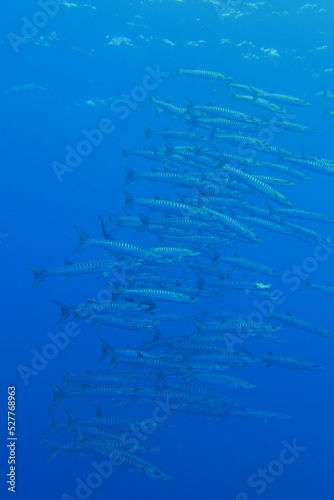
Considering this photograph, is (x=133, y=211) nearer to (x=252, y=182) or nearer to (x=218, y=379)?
(x=252, y=182)

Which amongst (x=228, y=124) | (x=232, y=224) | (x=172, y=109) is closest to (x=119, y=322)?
(x=232, y=224)

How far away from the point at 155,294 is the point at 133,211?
780 centimetres

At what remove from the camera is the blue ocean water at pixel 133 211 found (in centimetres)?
1423

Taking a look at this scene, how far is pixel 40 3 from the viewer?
17125mm

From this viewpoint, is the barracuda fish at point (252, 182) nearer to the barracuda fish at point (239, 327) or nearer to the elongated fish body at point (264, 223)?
the elongated fish body at point (264, 223)

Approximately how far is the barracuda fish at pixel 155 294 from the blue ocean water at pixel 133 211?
4081 millimetres

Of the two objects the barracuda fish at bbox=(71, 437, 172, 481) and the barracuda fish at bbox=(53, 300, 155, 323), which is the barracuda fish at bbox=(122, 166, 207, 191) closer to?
the barracuda fish at bbox=(53, 300, 155, 323)

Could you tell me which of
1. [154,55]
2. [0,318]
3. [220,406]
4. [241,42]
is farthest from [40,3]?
[220,406]

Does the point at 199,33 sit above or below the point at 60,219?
above

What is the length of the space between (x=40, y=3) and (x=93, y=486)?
663 inches

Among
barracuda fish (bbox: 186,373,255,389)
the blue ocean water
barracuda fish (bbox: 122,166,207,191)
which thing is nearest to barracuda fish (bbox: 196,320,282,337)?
barracuda fish (bbox: 186,373,255,389)

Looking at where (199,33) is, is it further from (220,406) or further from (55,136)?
(220,406)

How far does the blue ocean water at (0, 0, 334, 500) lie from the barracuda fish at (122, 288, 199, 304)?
161 inches

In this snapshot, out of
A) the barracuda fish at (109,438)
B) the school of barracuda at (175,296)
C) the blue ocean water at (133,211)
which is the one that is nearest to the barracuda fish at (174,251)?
the school of barracuda at (175,296)
